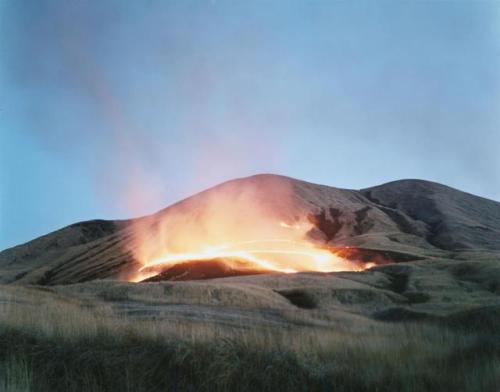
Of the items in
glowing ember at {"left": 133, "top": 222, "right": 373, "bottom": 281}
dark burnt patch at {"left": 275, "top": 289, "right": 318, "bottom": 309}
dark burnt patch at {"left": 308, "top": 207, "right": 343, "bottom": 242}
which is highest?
dark burnt patch at {"left": 308, "top": 207, "right": 343, "bottom": 242}

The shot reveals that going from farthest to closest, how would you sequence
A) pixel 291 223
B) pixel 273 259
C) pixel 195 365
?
1. pixel 291 223
2. pixel 273 259
3. pixel 195 365

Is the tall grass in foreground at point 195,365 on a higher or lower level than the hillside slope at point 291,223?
lower

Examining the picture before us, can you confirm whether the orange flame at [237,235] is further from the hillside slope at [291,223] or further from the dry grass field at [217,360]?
the dry grass field at [217,360]

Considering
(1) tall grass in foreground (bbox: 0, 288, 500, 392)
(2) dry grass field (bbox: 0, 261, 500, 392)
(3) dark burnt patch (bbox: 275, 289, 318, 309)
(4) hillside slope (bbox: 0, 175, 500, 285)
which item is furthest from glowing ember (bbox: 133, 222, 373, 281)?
(1) tall grass in foreground (bbox: 0, 288, 500, 392)

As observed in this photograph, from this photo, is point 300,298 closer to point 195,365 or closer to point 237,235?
point 195,365

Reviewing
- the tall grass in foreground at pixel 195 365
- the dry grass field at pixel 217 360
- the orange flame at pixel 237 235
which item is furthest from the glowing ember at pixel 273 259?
the tall grass in foreground at pixel 195 365

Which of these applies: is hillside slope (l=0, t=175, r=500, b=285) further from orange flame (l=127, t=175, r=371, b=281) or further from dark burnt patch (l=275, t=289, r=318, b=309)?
dark burnt patch (l=275, t=289, r=318, b=309)

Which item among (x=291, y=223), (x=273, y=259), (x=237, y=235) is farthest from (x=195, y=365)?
(x=291, y=223)

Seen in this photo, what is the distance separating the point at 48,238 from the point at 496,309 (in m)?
188

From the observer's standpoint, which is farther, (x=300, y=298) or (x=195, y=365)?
(x=300, y=298)

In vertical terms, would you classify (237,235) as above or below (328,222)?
below

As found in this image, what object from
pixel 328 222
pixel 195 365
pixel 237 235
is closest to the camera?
pixel 195 365

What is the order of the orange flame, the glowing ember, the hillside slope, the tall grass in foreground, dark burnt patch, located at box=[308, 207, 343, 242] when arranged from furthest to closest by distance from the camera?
dark burnt patch, located at box=[308, 207, 343, 242]
the hillside slope
the orange flame
the glowing ember
the tall grass in foreground

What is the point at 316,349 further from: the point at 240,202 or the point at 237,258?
the point at 240,202
